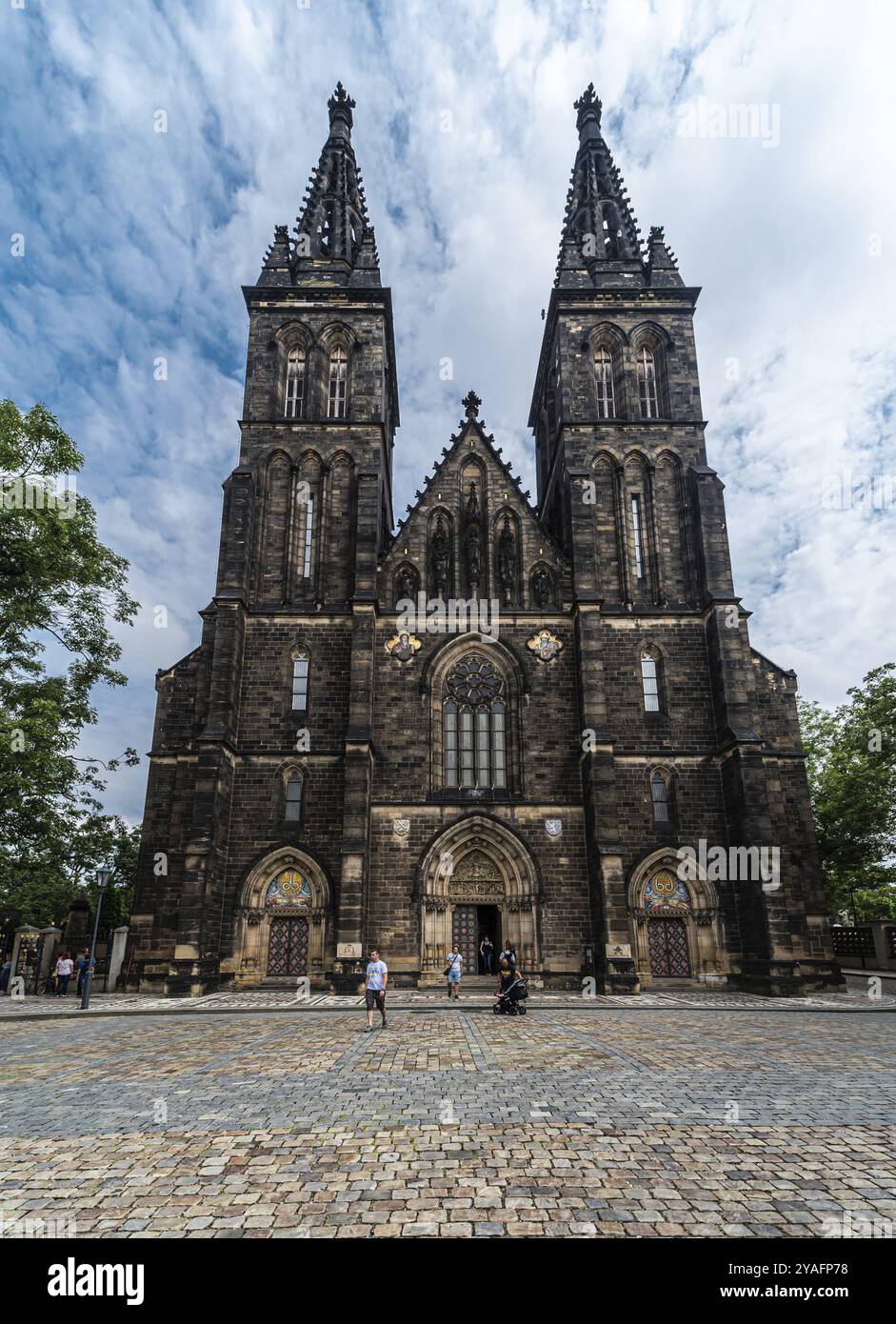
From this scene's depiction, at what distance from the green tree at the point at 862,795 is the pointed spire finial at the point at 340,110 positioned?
35861 mm

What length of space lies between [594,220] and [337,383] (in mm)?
14533

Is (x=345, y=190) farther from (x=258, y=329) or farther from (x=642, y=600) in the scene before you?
(x=642, y=600)

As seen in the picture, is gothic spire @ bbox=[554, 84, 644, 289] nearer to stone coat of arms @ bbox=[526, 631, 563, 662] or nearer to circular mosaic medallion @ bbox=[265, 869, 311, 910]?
stone coat of arms @ bbox=[526, 631, 563, 662]

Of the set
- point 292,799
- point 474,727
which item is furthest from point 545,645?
point 292,799

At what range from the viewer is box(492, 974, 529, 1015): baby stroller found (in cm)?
Answer: 1688

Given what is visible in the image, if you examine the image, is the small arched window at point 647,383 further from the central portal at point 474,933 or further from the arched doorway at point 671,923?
the central portal at point 474,933

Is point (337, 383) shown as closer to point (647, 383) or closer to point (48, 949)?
point (647, 383)

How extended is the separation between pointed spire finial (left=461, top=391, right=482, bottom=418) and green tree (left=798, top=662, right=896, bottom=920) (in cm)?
2035

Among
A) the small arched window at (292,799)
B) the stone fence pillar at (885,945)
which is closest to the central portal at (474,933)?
the small arched window at (292,799)

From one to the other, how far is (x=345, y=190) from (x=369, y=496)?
1823 cm

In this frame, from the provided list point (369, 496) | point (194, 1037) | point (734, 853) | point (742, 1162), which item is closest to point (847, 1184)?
point (742, 1162)

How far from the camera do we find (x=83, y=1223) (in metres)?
4.94

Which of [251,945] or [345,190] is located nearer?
[251,945]
